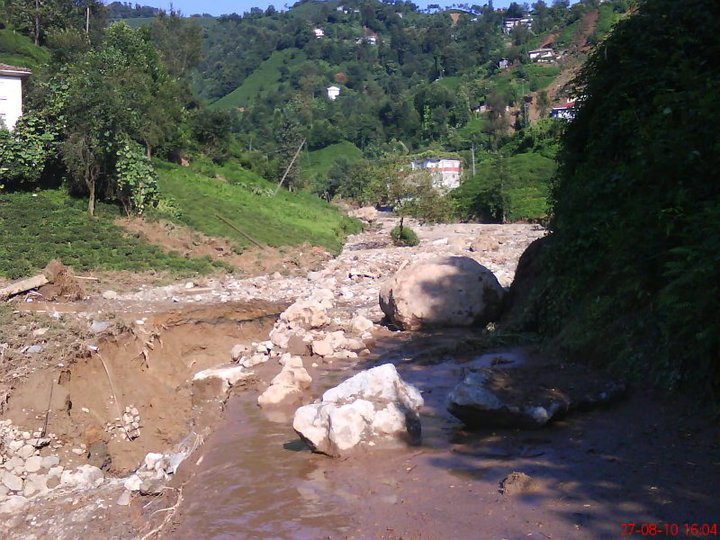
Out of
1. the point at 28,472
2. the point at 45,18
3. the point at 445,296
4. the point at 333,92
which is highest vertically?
the point at 333,92

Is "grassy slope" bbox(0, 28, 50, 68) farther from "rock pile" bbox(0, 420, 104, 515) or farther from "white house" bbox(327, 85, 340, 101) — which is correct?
"white house" bbox(327, 85, 340, 101)

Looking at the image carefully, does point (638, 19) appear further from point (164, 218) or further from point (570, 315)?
point (164, 218)

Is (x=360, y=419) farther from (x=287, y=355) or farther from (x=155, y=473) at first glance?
(x=287, y=355)

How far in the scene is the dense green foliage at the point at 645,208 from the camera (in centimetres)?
603

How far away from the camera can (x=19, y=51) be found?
148ft

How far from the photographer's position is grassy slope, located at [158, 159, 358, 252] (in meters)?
28.8

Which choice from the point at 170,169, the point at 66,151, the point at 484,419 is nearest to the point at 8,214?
the point at 66,151

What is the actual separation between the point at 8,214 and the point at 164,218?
5302 millimetres

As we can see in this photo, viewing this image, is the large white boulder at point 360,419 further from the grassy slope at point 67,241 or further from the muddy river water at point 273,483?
the grassy slope at point 67,241

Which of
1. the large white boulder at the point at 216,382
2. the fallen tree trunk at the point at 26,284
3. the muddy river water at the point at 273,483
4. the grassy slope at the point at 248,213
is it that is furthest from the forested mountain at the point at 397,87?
the muddy river water at the point at 273,483

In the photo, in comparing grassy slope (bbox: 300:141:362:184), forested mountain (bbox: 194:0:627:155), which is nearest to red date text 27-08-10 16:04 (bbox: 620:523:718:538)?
forested mountain (bbox: 194:0:627:155)

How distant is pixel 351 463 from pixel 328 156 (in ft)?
275

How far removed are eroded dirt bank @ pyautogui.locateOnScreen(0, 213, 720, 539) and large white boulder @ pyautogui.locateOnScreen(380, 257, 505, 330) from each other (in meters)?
0.53

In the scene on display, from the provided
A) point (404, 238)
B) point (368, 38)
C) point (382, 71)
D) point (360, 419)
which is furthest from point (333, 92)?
point (360, 419)
